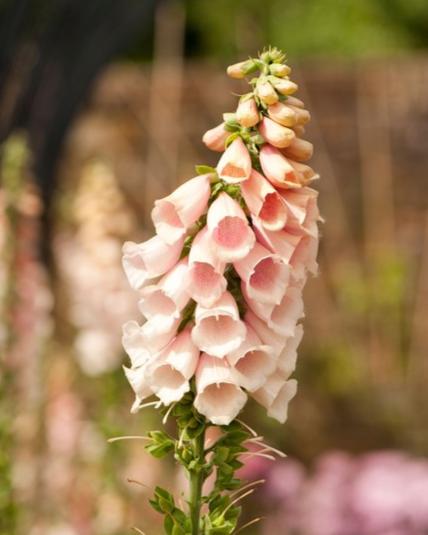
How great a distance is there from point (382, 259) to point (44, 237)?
2876mm

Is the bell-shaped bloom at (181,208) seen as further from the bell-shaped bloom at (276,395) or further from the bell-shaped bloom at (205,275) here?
the bell-shaped bloom at (276,395)

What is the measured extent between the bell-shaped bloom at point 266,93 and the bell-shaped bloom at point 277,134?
2cm

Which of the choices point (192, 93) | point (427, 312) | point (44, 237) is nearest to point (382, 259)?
point (427, 312)

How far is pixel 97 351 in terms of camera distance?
3.21 meters

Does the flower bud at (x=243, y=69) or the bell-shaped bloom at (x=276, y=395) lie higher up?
the flower bud at (x=243, y=69)

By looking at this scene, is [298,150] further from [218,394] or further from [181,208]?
[218,394]

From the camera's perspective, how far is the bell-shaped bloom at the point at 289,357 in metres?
1.27

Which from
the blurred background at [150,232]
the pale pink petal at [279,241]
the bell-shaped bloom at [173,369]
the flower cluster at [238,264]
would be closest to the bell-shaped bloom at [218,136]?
the flower cluster at [238,264]

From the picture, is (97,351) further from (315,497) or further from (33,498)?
(315,497)

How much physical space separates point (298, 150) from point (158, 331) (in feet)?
0.76

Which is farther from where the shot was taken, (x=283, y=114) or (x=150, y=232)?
(x=150, y=232)

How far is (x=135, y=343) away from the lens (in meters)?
1.32

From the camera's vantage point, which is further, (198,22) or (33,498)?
(198,22)

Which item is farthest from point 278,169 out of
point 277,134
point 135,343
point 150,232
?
point 150,232
